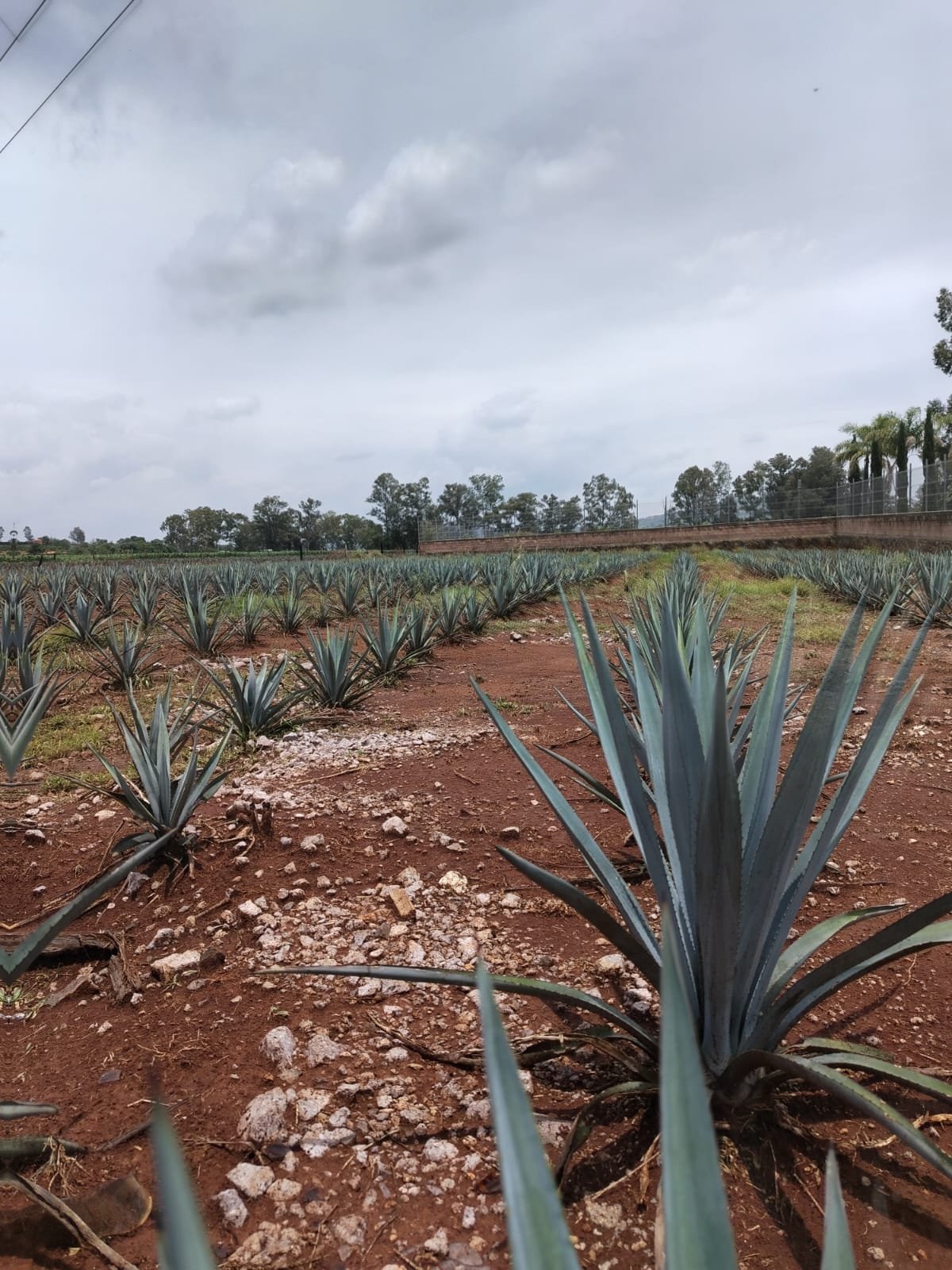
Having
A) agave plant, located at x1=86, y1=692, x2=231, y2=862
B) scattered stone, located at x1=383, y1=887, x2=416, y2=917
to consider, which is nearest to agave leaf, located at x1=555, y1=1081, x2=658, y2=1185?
scattered stone, located at x1=383, y1=887, x2=416, y2=917

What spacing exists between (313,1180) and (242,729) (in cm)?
258

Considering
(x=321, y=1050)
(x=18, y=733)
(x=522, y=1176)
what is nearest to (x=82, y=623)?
(x=18, y=733)

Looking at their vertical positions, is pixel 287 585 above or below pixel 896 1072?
above

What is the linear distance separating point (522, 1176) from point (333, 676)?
12.1ft

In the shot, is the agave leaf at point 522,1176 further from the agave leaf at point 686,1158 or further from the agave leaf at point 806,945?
the agave leaf at point 806,945

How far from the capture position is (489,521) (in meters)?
41.2

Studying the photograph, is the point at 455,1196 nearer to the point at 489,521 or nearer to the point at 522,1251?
the point at 522,1251

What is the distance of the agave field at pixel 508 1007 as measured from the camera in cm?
103

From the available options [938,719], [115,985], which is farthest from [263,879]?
[938,719]

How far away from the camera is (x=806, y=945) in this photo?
52.0 inches

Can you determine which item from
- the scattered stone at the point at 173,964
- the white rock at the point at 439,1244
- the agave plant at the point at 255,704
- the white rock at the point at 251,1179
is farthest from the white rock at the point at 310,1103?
the agave plant at the point at 255,704

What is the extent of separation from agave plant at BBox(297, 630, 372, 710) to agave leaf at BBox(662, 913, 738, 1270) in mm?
3601

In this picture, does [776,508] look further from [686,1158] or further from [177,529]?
[177,529]

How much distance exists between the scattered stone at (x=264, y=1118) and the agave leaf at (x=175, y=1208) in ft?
3.28
